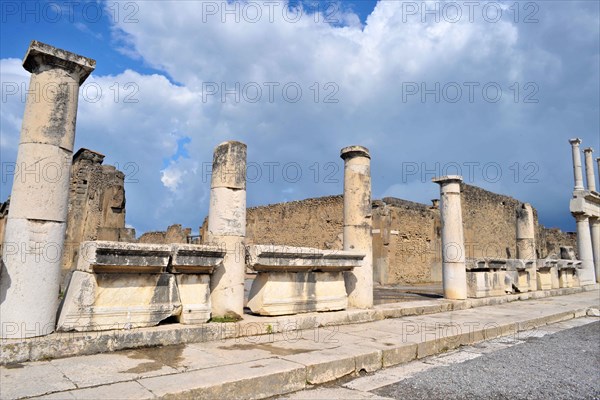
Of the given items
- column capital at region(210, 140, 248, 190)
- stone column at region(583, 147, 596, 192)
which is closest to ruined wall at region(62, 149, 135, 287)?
column capital at region(210, 140, 248, 190)

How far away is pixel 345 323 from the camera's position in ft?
20.4

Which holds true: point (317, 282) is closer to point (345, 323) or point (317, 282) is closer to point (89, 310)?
point (345, 323)

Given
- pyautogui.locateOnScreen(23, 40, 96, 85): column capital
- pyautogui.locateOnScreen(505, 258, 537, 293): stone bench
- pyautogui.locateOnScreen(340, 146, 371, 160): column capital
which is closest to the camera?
pyautogui.locateOnScreen(23, 40, 96, 85): column capital

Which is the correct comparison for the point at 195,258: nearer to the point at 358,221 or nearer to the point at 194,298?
the point at 194,298

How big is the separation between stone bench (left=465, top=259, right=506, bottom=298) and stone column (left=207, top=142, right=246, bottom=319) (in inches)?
251

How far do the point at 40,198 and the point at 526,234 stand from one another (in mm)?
13108

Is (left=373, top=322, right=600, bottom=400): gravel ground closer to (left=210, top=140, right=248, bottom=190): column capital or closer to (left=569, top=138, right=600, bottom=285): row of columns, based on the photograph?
(left=210, top=140, right=248, bottom=190): column capital

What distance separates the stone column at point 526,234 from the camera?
12.9 m

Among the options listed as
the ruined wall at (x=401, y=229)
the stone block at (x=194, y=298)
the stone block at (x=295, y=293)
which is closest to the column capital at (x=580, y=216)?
the ruined wall at (x=401, y=229)

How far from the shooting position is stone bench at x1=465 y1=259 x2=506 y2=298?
32.1 feet

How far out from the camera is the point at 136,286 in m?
4.63

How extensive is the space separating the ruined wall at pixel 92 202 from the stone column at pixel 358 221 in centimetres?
456

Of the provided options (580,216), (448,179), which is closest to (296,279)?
(448,179)

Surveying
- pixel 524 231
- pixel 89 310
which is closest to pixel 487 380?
pixel 89 310
